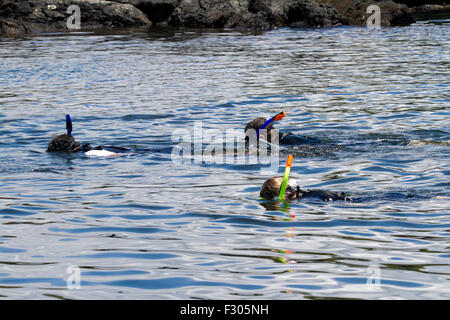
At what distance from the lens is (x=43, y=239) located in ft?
22.3

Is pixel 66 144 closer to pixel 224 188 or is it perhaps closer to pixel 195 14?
pixel 224 188

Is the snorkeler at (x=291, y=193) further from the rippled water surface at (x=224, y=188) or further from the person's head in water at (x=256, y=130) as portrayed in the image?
the person's head in water at (x=256, y=130)

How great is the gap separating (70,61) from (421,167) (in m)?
17.1

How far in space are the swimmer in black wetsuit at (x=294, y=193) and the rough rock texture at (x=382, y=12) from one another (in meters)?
28.4

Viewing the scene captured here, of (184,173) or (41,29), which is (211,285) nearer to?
(184,173)

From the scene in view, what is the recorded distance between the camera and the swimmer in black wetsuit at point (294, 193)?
8.09 m

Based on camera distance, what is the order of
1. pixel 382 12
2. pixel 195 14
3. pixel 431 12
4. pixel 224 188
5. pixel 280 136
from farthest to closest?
1. pixel 431 12
2. pixel 195 14
3. pixel 382 12
4. pixel 280 136
5. pixel 224 188

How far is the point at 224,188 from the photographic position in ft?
29.7

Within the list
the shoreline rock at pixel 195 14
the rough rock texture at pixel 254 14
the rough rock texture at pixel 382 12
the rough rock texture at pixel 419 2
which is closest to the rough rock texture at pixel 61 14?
the shoreline rock at pixel 195 14

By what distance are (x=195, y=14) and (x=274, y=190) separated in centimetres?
3104

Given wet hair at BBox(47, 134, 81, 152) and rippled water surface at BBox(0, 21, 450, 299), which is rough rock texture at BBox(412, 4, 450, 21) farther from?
wet hair at BBox(47, 134, 81, 152)

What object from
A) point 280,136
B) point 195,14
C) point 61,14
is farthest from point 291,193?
point 61,14

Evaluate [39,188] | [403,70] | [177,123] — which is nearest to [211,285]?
[39,188]

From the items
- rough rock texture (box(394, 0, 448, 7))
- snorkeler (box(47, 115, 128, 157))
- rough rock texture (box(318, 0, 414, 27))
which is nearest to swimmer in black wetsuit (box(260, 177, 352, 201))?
snorkeler (box(47, 115, 128, 157))
